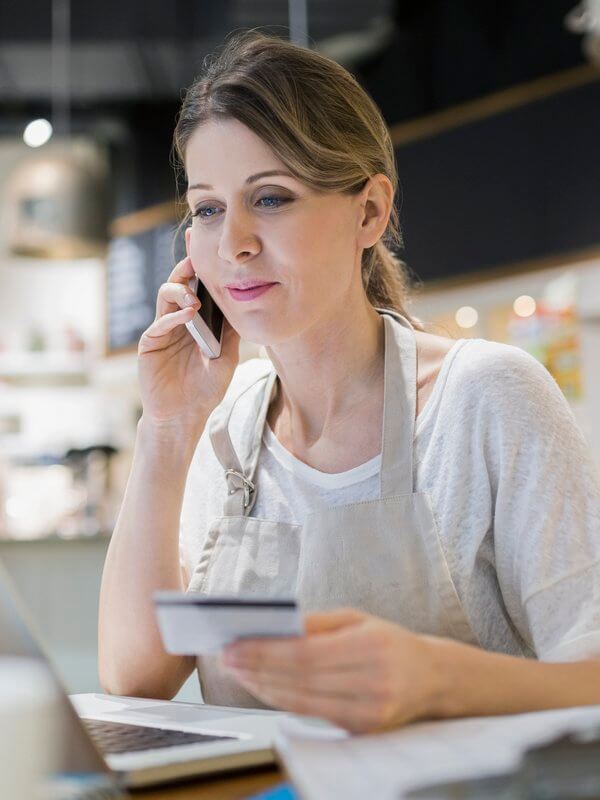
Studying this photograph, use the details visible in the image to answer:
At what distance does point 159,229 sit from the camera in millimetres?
6090

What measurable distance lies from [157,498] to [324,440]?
0.80ft

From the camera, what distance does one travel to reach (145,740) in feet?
2.79

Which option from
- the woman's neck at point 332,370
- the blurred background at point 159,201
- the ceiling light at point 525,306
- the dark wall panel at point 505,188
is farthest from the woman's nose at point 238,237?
the ceiling light at point 525,306

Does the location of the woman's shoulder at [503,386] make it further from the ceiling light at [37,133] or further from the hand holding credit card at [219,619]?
the ceiling light at [37,133]

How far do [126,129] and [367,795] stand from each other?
6.21 metres

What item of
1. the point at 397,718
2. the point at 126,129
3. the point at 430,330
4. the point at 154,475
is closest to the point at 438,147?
the point at 126,129

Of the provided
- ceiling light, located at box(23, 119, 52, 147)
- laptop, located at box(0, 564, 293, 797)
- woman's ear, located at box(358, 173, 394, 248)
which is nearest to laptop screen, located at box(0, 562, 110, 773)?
laptop, located at box(0, 564, 293, 797)

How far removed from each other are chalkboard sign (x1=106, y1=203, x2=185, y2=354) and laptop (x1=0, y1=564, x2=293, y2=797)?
17.0 feet

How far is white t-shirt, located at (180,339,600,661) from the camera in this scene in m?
1.09

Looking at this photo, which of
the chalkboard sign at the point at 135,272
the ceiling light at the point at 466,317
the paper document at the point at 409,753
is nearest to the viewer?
the paper document at the point at 409,753

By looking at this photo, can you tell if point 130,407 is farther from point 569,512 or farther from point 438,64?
point 569,512

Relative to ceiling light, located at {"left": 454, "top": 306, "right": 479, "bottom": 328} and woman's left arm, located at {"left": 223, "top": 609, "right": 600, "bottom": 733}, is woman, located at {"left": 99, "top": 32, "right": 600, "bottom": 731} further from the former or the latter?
ceiling light, located at {"left": 454, "top": 306, "right": 479, "bottom": 328}

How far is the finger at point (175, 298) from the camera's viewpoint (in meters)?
1.49

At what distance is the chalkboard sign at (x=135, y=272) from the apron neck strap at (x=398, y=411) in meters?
4.68
